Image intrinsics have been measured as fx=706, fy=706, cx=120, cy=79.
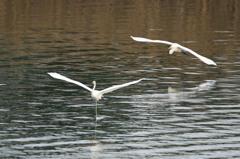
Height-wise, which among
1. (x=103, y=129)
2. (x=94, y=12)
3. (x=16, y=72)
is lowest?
(x=103, y=129)

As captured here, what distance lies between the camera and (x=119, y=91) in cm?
2622

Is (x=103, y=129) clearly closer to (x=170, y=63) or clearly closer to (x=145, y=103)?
(x=145, y=103)

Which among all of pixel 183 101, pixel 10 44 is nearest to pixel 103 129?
pixel 183 101

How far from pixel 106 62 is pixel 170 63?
118 inches

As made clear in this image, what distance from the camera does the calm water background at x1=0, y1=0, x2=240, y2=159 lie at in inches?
730

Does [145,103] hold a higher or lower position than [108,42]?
lower

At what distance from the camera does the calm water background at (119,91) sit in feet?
60.8

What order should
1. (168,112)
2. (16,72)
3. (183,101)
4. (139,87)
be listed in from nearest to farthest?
(168,112) < (183,101) < (139,87) < (16,72)

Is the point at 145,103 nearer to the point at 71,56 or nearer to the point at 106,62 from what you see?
the point at 106,62

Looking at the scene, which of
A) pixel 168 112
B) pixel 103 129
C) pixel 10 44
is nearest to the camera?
pixel 103 129

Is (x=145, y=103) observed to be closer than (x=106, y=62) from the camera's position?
Yes

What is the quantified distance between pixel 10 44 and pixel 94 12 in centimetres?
2071

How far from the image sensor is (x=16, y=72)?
100 ft

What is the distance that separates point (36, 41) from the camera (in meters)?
41.2
